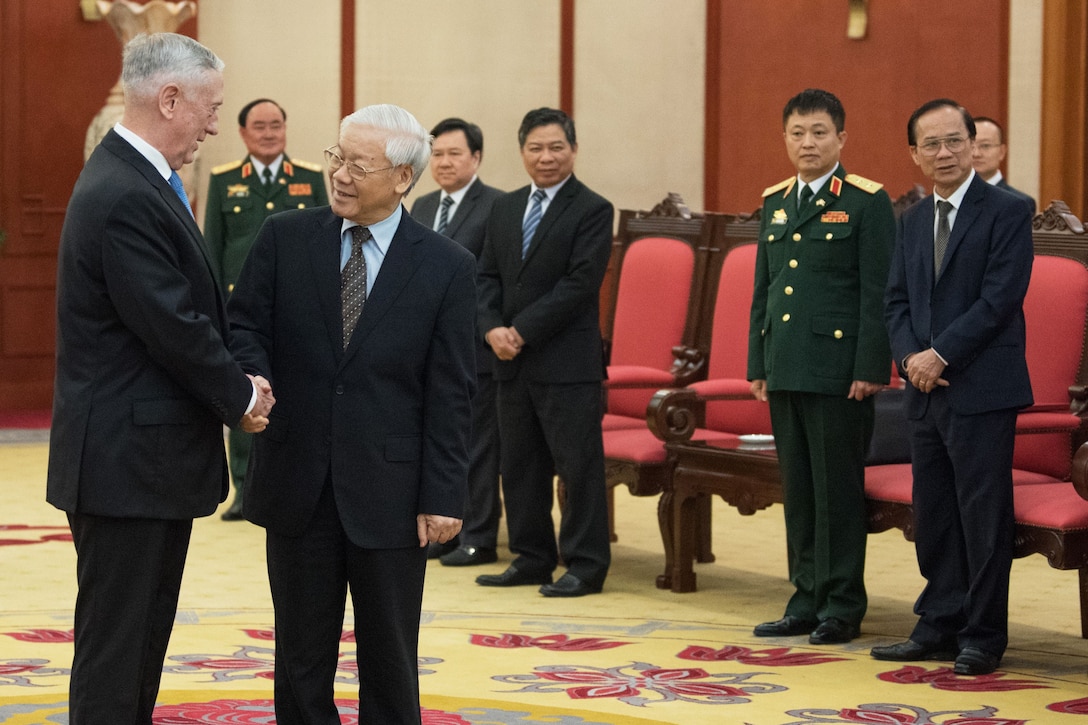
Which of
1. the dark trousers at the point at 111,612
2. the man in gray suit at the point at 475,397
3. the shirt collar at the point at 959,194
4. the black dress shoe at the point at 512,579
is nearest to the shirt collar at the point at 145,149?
the dark trousers at the point at 111,612

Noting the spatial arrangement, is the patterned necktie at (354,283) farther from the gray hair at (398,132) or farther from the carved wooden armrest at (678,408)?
the carved wooden armrest at (678,408)

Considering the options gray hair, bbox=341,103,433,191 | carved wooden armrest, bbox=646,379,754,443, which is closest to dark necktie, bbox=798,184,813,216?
carved wooden armrest, bbox=646,379,754,443

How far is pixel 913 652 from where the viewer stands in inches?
162

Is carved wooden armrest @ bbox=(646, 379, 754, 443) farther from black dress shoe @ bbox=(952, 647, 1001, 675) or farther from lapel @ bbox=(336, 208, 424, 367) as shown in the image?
lapel @ bbox=(336, 208, 424, 367)

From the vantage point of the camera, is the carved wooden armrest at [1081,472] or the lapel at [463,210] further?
the lapel at [463,210]

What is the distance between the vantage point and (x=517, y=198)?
5168 mm

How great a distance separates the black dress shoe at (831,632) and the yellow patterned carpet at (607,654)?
6 cm

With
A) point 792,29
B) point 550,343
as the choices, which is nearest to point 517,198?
point 550,343

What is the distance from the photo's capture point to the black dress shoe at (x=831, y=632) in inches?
170

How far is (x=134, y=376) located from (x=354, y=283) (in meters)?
0.42

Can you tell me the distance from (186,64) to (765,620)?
103 inches

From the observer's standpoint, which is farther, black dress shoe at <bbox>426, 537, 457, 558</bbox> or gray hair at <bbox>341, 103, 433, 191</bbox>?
black dress shoe at <bbox>426, 537, 457, 558</bbox>

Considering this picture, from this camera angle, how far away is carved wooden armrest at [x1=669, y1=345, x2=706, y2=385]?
18.5 ft

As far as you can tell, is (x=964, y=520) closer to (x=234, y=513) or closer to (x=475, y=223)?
(x=475, y=223)
